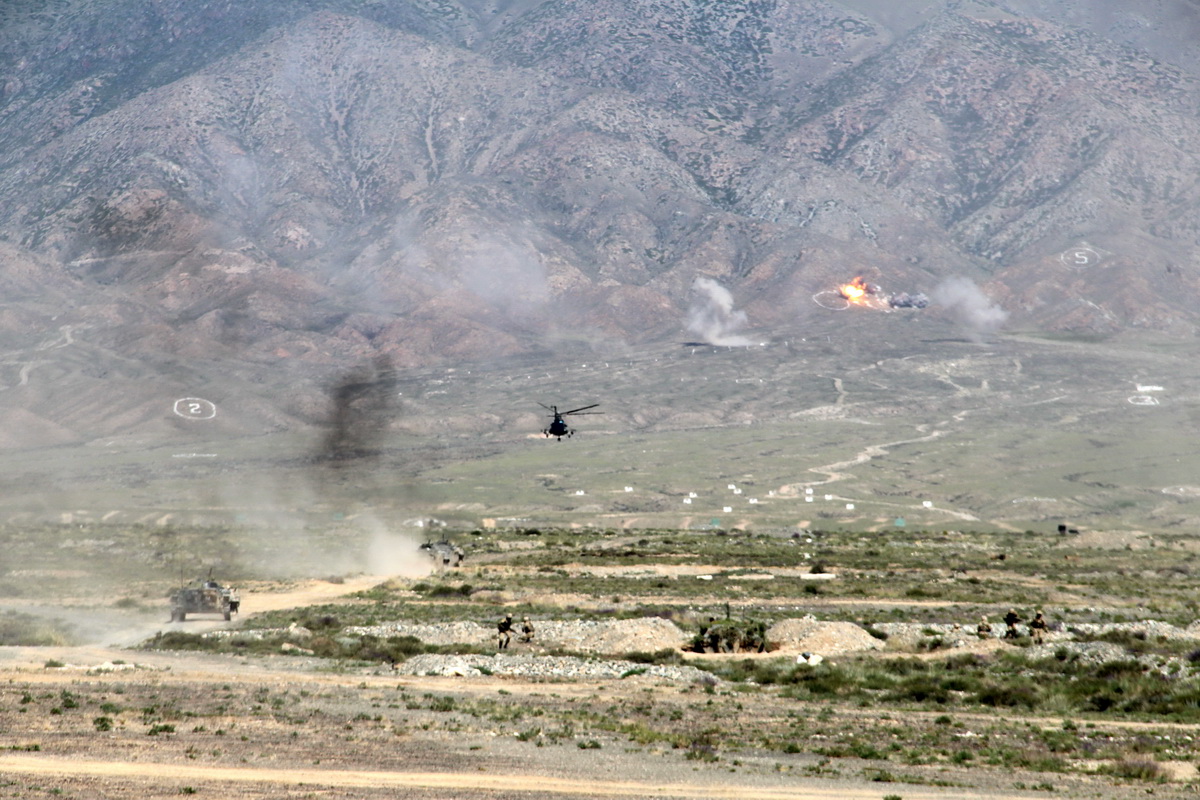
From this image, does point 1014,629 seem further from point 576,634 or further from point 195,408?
point 195,408

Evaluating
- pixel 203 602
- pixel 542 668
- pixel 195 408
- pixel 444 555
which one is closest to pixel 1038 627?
pixel 542 668

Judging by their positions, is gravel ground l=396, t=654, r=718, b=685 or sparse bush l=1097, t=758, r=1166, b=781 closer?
sparse bush l=1097, t=758, r=1166, b=781

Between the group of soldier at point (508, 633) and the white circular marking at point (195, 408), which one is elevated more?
the white circular marking at point (195, 408)

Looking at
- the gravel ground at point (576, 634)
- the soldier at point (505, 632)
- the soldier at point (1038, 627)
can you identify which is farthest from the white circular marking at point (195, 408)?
the soldier at point (1038, 627)

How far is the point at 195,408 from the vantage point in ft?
618

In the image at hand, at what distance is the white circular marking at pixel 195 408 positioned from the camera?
185m

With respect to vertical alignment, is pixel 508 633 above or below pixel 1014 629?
below

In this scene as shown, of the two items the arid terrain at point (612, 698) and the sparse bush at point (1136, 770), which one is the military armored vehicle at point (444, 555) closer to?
the arid terrain at point (612, 698)

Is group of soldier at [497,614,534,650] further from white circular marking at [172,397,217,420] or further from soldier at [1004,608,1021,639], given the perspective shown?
white circular marking at [172,397,217,420]

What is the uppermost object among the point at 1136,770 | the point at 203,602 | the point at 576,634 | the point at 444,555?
the point at 444,555

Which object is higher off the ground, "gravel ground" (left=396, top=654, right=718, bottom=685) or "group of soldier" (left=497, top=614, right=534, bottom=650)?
"group of soldier" (left=497, top=614, right=534, bottom=650)

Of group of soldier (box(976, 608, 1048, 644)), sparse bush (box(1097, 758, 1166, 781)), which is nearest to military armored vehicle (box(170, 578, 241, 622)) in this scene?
group of soldier (box(976, 608, 1048, 644))

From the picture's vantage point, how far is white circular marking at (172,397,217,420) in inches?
7288

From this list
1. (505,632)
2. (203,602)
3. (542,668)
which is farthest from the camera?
(203,602)
